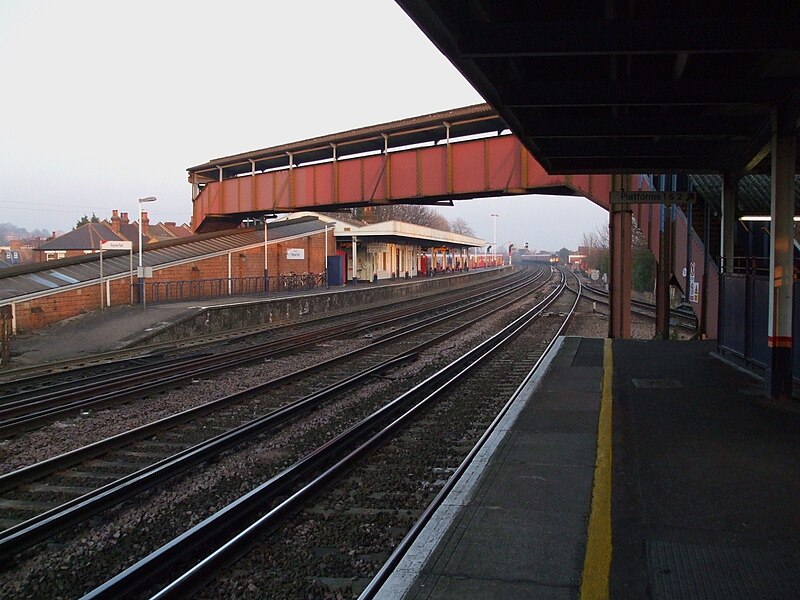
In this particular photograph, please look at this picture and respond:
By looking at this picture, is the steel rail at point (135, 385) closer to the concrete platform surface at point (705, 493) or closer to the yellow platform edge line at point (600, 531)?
the yellow platform edge line at point (600, 531)

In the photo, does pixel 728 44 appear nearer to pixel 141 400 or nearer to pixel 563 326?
pixel 141 400

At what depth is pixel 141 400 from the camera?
35.5ft

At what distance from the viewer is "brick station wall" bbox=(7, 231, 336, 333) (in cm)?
2003

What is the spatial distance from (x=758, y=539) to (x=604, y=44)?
430 cm

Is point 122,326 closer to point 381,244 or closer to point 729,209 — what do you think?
point 729,209

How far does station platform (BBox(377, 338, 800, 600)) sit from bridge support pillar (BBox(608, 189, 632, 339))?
8141 mm

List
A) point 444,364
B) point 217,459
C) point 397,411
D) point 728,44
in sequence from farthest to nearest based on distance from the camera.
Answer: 1. point 444,364
2. point 397,411
3. point 217,459
4. point 728,44

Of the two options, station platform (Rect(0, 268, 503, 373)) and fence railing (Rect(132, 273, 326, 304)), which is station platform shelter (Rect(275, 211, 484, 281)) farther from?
station platform (Rect(0, 268, 503, 373))

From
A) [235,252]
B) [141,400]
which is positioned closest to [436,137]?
[235,252]

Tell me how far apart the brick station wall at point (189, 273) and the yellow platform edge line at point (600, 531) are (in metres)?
17.8

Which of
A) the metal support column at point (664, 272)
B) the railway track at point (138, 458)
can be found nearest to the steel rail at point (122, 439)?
the railway track at point (138, 458)

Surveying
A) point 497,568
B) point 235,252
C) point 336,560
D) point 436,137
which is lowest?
point 336,560

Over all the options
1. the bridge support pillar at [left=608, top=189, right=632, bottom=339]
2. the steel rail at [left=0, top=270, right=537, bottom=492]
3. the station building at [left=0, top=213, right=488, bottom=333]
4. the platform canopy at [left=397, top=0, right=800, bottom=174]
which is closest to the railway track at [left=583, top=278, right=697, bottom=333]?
the bridge support pillar at [left=608, top=189, right=632, bottom=339]

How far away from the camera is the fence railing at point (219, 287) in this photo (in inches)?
1011
